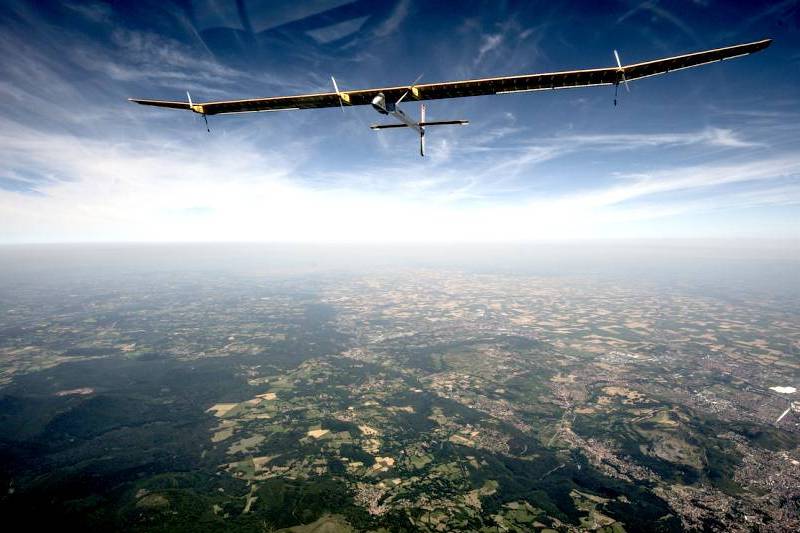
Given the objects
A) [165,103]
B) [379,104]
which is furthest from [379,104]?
[165,103]

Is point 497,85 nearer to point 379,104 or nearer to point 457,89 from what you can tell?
point 457,89

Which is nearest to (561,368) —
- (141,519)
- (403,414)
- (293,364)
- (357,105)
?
(403,414)

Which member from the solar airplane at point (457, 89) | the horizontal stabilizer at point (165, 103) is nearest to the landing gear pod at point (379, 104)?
the solar airplane at point (457, 89)

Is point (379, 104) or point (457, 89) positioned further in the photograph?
point (457, 89)

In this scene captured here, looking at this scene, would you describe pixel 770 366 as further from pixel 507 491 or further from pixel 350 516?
pixel 350 516

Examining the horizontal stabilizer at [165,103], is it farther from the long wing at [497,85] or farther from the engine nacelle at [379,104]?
the engine nacelle at [379,104]

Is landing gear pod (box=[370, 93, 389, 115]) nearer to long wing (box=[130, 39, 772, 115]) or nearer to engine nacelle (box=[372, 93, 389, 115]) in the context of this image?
engine nacelle (box=[372, 93, 389, 115])

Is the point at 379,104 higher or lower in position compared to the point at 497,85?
lower

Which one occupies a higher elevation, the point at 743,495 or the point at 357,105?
the point at 357,105
